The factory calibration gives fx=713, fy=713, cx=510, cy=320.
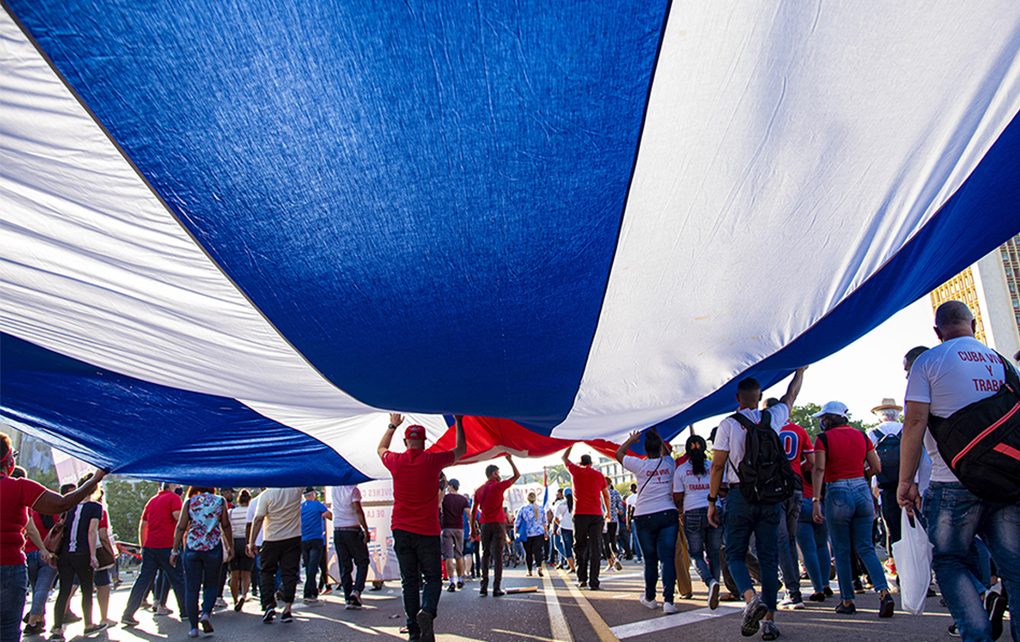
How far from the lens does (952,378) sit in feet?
10.3

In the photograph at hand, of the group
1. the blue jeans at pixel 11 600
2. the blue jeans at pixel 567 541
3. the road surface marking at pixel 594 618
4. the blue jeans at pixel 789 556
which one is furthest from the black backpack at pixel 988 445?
the blue jeans at pixel 567 541

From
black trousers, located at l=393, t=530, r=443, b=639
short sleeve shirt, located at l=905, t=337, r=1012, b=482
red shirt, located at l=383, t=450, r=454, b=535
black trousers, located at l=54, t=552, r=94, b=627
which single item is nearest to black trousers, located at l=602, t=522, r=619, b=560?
black trousers, located at l=54, t=552, r=94, b=627

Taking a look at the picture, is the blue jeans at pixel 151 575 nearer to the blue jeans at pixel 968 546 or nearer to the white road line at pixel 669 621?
the white road line at pixel 669 621

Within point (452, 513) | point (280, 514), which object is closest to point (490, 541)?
point (452, 513)

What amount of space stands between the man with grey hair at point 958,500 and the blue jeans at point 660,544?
3753mm

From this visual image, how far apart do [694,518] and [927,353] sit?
14.6 ft

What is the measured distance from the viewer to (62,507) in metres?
4.53

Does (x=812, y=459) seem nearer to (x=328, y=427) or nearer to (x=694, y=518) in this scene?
(x=694, y=518)

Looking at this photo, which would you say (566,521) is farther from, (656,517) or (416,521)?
(416,521)

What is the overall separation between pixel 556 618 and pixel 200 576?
3.89 metres

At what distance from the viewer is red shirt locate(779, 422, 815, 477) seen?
20.8 feet

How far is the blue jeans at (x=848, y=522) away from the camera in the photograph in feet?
19.8

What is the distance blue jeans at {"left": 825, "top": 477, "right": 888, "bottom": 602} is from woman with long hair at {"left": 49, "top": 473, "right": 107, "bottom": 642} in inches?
299

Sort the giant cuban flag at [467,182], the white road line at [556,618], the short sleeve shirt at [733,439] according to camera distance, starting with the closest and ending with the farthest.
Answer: the giant cuban flag at [467,182] → the short sleeve shirt at [733,439] → the white road line at [556,618]
